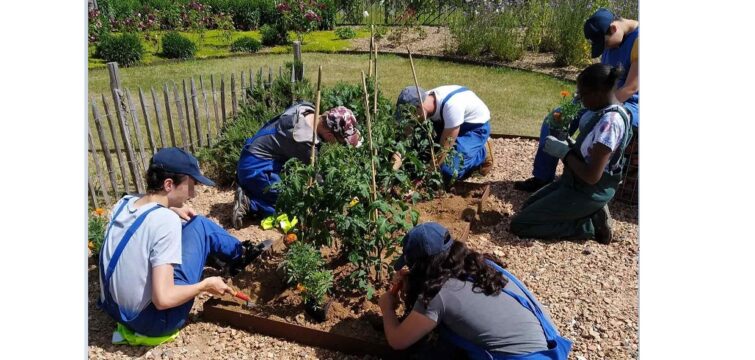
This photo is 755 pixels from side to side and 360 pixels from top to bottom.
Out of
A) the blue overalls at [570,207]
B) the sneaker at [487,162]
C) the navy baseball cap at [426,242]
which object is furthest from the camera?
the sneaker at [487,162]

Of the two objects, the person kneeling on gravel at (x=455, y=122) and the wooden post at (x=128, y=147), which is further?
the wooden post at (x=128, y=147)

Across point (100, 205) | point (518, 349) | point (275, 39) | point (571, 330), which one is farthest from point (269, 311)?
point (275, 39)

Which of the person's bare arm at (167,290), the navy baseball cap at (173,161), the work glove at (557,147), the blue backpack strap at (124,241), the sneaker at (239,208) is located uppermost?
the navy baseball cap at (173,161)

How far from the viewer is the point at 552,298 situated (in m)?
3.80

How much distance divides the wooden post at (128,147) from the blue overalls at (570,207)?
3.33 m

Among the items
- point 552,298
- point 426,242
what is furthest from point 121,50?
point 426,242

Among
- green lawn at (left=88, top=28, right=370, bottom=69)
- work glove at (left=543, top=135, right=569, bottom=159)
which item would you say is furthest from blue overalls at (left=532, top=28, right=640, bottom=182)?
green lawn at (left=88, top=28, right=370, bottom=69)

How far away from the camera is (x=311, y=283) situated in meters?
3.35

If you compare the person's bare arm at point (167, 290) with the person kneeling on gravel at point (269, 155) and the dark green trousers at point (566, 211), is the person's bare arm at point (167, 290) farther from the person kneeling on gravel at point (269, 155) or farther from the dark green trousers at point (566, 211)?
the dark green trousers at point (566, 211)

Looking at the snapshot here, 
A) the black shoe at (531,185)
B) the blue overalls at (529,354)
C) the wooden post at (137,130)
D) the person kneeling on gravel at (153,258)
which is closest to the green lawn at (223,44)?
the wooden post at (137,130)

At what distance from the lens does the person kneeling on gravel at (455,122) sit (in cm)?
498

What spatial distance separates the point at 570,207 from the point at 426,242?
6.95 feet

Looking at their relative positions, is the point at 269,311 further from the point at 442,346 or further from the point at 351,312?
the point at 442,346

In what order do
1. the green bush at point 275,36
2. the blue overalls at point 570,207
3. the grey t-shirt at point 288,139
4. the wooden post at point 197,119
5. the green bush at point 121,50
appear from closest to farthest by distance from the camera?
1. the blue overalls at point 570,207
2. the grey t-shirt at point 288,139
3. the wooden post at point 197,119
4. the green bush at point 121,50
5. the green bush at point 275,36
